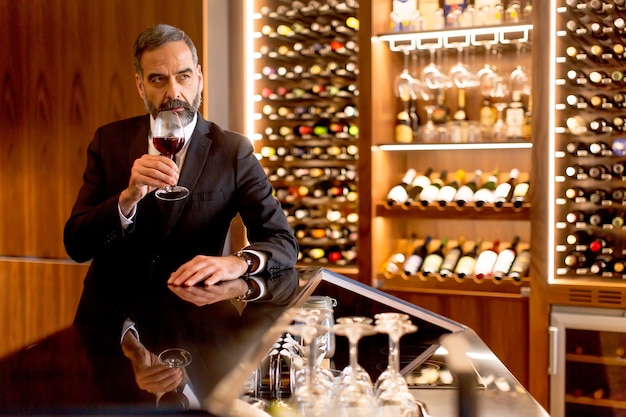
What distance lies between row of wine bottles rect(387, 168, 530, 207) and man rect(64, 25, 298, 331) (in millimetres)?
1778

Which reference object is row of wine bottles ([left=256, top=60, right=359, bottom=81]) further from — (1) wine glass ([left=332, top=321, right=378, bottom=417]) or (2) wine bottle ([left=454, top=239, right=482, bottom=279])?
(1) wine glass ([left=332, top=321, right=378, bottom=417])

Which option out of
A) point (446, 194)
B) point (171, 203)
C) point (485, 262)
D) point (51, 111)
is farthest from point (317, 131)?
point (171, 203)

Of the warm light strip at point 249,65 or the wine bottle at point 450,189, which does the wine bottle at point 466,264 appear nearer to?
the wine bottle at point 450,189

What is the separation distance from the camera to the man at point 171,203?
2.13 metres

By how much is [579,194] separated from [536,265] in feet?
1.44

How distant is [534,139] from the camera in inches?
148

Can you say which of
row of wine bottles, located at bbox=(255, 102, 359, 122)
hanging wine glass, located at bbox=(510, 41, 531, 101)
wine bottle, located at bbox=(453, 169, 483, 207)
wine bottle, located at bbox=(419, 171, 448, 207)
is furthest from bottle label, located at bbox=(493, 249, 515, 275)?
row of wine bottles, located at bbox=(255, 102, 359, 122)

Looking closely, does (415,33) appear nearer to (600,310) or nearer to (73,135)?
(600,310)

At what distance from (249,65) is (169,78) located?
6.82 ft

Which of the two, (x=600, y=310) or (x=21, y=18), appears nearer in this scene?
(x=600, y=310)

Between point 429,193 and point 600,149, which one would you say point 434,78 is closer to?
point 429,193

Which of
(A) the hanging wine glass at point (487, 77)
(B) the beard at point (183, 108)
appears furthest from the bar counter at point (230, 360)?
(A) the hanging wine glass at point (487, 77)

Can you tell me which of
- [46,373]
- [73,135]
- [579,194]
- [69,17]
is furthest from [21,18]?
[46,373]

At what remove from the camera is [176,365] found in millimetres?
982
